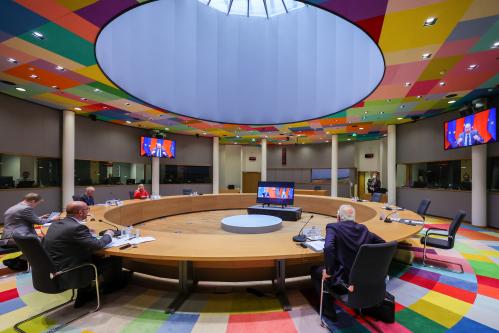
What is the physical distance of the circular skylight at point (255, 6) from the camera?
24.1ft

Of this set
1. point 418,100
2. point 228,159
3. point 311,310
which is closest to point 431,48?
point 418,100

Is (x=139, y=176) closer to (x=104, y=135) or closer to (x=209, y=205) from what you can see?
(x=104, y=135)

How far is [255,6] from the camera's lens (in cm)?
758

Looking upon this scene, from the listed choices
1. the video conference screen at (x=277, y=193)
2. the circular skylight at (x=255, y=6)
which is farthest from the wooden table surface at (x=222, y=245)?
the circular skylight at (x=255, y=6)

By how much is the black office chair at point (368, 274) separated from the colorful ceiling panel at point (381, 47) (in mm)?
2964

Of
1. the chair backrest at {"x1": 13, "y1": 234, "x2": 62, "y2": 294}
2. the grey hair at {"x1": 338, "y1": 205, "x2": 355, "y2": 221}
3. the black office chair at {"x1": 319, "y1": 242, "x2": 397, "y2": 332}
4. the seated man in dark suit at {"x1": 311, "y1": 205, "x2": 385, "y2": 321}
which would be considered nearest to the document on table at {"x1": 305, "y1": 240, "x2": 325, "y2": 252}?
the seated man in dark suit at {"x1": 311, "y1": 205, "x2": 385, "y2": 321}

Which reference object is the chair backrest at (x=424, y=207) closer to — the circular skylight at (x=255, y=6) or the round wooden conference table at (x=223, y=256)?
the round wooden conference table at (x=223, y=256)

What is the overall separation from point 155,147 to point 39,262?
912 centimetres

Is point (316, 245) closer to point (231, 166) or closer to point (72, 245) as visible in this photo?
point (72, 245)

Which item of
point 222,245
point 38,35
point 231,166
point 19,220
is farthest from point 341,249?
point 231,166

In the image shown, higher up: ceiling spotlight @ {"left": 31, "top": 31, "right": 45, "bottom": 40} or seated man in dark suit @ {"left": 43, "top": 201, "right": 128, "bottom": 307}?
ceiling spotlight @ {"left": 31, "top": 31, "right": 45, "bottom": 40}

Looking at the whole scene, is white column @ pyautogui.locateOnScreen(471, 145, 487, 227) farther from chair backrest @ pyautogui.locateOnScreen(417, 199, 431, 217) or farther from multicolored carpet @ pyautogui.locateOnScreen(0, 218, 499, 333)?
multicolored carpet @ pyautogui.locateOnScreen(0, 218, 499, 333)

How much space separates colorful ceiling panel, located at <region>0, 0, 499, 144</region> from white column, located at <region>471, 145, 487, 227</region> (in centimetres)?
159

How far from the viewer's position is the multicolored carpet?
2381 millimetres
